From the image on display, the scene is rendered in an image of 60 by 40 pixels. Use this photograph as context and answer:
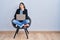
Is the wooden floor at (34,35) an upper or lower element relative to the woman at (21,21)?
lower

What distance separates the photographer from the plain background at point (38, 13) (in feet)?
13.0

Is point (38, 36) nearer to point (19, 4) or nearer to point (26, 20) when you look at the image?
point (26, 20)

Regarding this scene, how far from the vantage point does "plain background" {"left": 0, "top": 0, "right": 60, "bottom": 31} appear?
3967 millimetres

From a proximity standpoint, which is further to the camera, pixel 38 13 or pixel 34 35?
pixel 38 13

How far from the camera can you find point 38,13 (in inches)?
159

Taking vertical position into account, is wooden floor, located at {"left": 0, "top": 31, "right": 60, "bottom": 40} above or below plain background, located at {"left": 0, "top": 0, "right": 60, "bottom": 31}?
below

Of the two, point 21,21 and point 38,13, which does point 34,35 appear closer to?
point 21,21

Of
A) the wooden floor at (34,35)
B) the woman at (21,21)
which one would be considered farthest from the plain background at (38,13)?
the woman at (21,21)

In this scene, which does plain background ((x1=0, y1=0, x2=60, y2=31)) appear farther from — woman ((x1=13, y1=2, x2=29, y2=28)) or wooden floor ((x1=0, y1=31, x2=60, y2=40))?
woman ((x1=13, y1=2, x2=29, y2=28))

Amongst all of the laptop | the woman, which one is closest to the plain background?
the woman

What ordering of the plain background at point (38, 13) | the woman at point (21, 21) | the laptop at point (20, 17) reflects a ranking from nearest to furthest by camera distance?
the woman at point (21, 21)
the laptop at point (20, 17)
the plain background at point (38, 13)

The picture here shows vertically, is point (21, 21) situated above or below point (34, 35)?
above

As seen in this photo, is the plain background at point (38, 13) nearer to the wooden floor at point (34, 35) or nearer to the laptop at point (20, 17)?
the wooden floor at point (34, 35)

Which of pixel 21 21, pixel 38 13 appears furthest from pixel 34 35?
pixel 38 13
